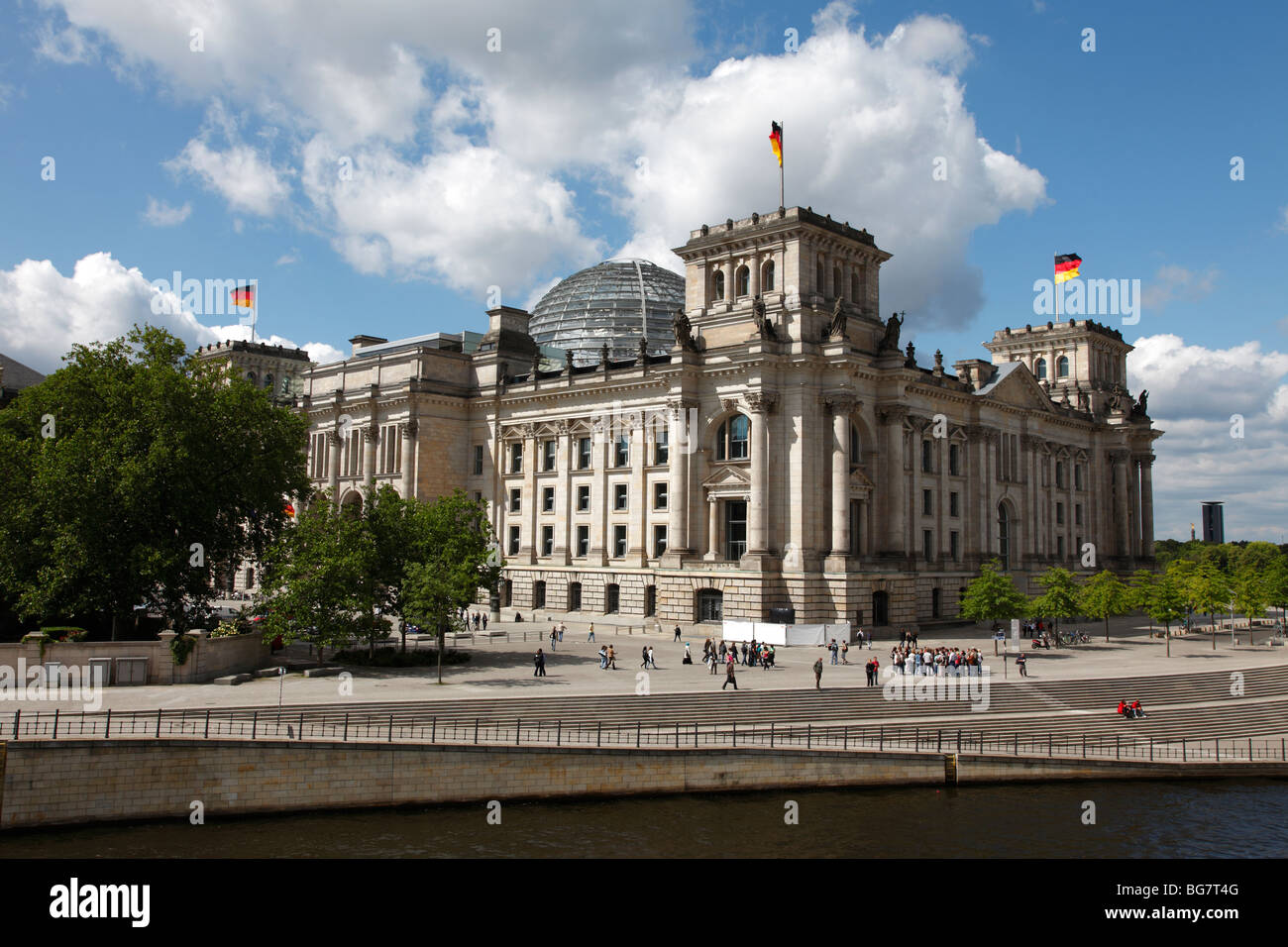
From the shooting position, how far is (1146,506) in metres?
101

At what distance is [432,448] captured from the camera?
8162 cm

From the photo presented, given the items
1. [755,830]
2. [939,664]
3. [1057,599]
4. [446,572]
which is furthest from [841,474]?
[755,830]

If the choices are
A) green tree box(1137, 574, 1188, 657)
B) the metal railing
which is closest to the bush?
the metal railing

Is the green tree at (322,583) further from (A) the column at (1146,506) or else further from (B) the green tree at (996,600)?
(A) the column at (1146,506)

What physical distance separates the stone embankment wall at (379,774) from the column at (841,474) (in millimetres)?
27517

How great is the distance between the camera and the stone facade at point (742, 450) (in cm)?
6197

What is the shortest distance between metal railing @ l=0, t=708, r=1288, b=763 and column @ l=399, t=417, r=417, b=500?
47463 millimetres

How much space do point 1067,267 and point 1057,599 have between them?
4777 cm

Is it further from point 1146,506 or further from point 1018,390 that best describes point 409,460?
point 1146,506

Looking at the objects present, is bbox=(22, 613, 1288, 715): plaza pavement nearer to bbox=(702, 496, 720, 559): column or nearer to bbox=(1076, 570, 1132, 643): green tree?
bbox=(1076, 570, 1132, 643): green tree

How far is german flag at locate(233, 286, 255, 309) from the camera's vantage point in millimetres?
92125

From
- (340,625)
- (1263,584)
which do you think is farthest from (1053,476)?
(340,625)

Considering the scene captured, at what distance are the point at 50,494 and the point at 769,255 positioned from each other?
1736 inches

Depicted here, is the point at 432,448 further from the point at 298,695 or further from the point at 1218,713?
the point at 1218,713
